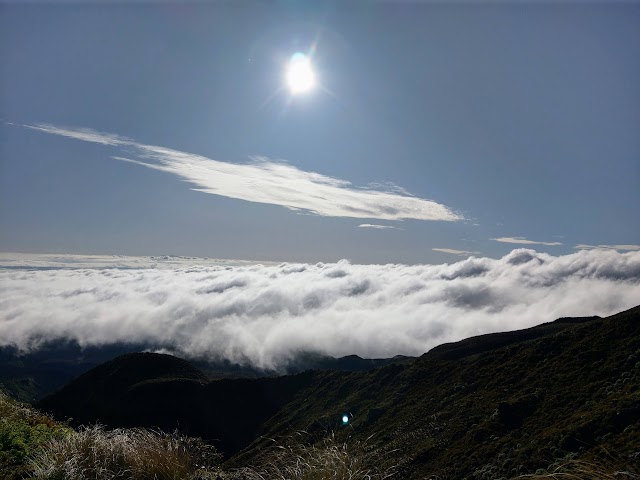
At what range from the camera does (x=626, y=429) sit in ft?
48.6

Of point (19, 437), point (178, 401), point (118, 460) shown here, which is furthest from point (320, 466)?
point (178, 401)

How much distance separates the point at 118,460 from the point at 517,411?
81.5 feet

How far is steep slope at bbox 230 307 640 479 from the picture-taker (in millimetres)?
16500

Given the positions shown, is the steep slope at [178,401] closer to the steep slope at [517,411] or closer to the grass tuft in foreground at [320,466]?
the steep slope at [517,411]

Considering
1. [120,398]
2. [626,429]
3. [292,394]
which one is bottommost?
[120,398]

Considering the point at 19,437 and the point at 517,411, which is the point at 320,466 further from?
the point at 517,411

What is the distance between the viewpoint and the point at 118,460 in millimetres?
6160

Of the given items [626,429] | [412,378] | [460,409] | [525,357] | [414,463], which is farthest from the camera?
[412,378]

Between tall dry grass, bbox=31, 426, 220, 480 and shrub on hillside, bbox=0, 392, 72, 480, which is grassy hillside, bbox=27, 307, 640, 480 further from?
shrub on hillside, bbox=0, 392, 72, 480

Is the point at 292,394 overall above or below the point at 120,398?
above

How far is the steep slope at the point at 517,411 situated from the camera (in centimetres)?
1650

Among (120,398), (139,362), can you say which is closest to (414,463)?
(120,398)

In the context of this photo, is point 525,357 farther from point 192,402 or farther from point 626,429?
point 192,402

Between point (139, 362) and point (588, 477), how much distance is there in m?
119
